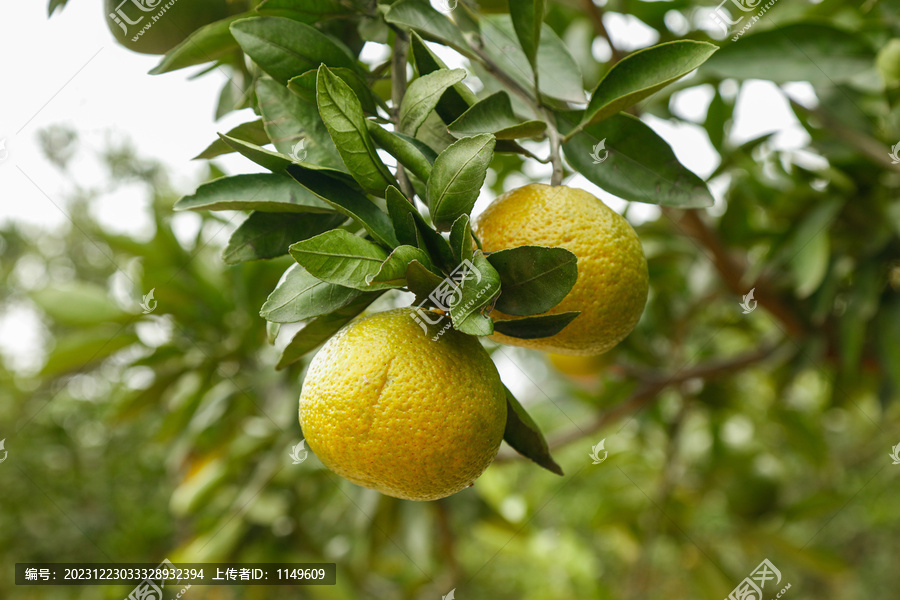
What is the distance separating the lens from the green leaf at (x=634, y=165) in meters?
0.54

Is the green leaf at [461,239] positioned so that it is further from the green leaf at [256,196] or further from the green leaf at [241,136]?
the green leaf at [241,136]

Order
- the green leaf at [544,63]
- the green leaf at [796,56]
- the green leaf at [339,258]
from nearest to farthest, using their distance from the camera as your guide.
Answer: the green leaf at [339,258], the green leaf at [544,63], the green leaf at [796,56]

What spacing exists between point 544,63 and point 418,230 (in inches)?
12.6

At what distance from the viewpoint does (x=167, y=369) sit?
53.9 inches

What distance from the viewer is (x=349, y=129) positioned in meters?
0.42

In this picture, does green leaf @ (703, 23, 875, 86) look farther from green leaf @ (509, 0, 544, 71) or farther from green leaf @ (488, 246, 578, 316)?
green leaf @ (488, 246, 578, 316)

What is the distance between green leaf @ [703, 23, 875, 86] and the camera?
86cm
